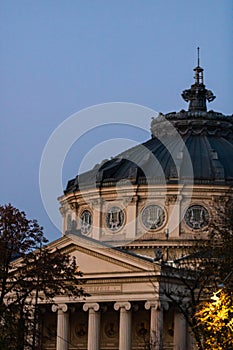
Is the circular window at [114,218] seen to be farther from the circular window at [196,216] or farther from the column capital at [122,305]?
the column capital at [122,305]

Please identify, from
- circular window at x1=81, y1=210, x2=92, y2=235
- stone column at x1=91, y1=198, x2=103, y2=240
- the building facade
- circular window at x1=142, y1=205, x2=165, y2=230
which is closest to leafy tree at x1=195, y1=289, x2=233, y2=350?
the building facade

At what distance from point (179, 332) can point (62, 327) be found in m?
9.74

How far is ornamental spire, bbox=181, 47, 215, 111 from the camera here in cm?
13900

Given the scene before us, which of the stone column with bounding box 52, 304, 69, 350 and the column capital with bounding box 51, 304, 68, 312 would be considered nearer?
the column capital with bounding box 51, 304, 68, 312

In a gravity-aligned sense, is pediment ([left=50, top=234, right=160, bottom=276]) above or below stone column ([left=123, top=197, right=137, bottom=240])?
below

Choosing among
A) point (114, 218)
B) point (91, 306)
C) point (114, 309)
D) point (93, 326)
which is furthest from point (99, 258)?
point (114, 218)

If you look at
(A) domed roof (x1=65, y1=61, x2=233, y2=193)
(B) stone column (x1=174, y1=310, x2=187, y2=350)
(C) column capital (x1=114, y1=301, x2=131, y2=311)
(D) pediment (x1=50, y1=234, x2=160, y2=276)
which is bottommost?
(B) stone column (x1=174, y1=310, x2=187, y2=350)

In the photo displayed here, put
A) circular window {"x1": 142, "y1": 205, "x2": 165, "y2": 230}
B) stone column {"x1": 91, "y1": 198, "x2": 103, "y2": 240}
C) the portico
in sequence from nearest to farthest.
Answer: the portico < circular window {"x1": 142, "y1": 205, "x2": 165, "y2": 230} < stone column {"x1": 91, "y1": 198, "x2": 103, "y2": 240}

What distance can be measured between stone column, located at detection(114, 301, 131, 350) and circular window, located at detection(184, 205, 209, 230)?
14741 mm

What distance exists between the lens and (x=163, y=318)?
114312 mm

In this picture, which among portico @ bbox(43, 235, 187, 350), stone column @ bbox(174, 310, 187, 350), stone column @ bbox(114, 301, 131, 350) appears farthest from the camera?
stone column @ bbox(114, 301, 131, 350)

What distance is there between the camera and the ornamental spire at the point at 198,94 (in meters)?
→ 139

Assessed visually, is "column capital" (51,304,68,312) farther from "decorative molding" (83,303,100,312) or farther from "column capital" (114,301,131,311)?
"column capital" (114,301,131,311)

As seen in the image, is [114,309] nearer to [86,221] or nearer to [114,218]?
[114,218]
